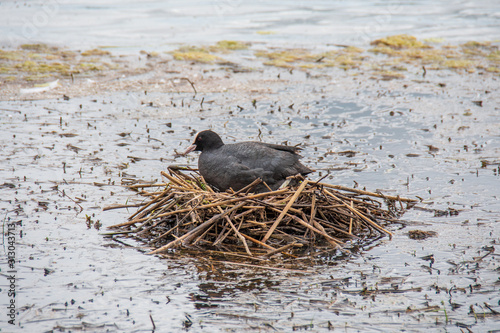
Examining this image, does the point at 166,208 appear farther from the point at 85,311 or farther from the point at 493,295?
the point at 493,295

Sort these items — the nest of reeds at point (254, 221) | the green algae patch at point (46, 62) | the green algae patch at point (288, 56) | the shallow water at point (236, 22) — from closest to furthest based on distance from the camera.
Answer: the nest of reeds at point (254, 221), the green algae patch at point (46, 62), the green algae patch at point (288, 56), the shallow water at point (236, 22)

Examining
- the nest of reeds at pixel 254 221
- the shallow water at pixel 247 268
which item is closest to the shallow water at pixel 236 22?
the shallow water at pixel 247 268

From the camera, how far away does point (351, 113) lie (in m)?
12.8

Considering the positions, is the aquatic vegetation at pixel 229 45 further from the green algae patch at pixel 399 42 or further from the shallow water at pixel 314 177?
the green algae patch at pixel 399 42

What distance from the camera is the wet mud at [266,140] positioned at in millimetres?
5395

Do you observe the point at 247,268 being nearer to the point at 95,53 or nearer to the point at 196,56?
the point at 196,56

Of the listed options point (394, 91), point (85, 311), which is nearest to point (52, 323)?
point (85, 311)

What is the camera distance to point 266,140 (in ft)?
36.0

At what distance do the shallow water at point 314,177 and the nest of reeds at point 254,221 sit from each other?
0.29m

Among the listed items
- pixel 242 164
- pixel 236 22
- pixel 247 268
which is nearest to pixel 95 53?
pixel 236 22

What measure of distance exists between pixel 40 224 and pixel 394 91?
9879 mm

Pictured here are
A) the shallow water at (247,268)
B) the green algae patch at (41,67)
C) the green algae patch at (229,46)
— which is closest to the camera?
the shallow water at (247,268)

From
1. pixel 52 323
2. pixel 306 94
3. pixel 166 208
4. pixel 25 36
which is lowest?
pixel 52 323

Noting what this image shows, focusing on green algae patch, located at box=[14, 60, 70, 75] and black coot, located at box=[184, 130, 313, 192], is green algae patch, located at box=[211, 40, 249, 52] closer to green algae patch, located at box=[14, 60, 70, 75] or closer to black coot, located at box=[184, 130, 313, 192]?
green algae patch, located at box=[14, 60, 70, 75]
